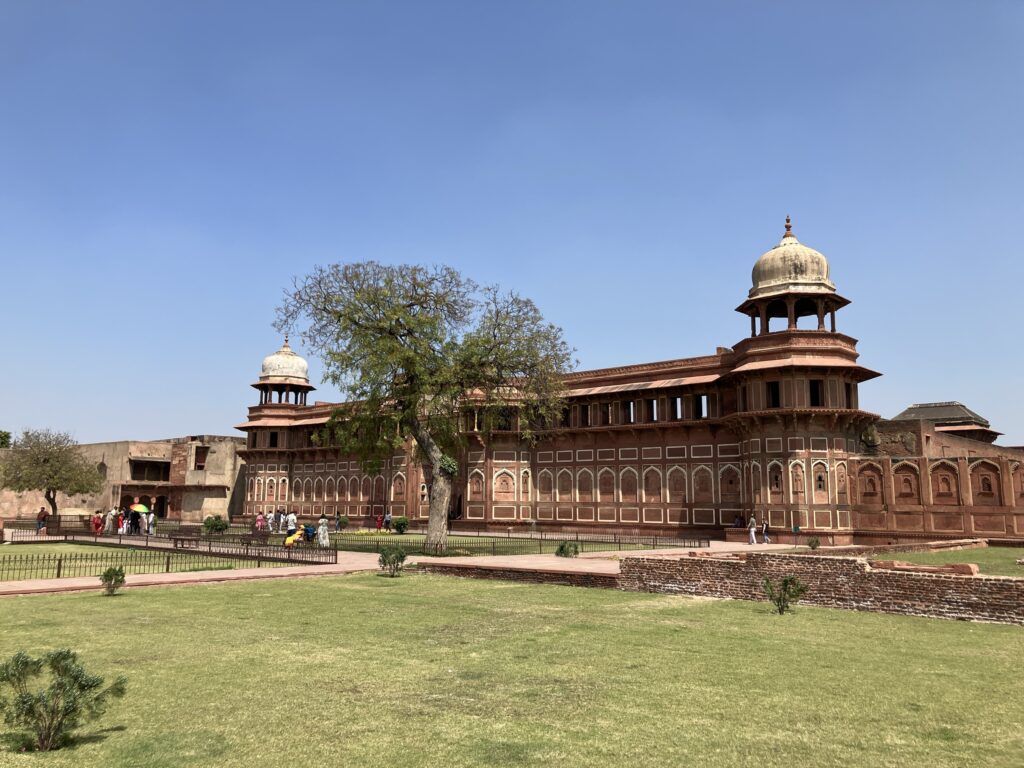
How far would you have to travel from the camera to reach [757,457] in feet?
114

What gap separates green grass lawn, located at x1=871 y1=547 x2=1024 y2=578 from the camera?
20.4m

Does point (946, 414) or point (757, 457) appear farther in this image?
point (946, 414)

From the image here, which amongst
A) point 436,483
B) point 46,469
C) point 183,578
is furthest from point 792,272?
point 46,469

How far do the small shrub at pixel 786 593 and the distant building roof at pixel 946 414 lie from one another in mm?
44242

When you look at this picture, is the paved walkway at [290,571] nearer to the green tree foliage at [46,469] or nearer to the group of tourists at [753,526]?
the group of tourists at [753,526]

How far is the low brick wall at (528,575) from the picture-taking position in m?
17.4

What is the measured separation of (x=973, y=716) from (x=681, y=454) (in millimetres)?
31917

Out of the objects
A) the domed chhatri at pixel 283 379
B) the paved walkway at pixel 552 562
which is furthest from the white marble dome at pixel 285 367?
the paved walkway at pixel 552 562

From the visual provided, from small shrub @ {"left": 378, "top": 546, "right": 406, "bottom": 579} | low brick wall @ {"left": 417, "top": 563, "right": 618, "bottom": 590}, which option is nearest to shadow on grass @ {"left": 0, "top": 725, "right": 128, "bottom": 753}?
low brick wall @ {"left": 417, "top": 563, "right": 618, "bottom": 590}

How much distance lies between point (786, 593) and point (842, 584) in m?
1.47

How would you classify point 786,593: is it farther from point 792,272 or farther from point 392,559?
point 792,272

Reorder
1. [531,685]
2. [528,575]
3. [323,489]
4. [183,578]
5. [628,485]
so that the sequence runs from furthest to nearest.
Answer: [323,489] < [628,485] < [528,575] < [183,578] < [531,685]

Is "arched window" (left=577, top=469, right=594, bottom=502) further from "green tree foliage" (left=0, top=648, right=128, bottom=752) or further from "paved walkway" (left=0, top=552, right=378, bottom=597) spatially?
"green tree foliage" (left=0, top=648, right=128, bottom=752)

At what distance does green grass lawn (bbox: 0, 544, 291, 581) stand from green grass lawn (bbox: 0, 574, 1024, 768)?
638 cm
